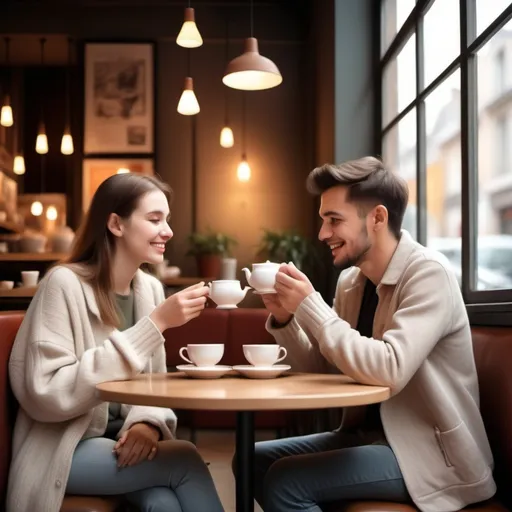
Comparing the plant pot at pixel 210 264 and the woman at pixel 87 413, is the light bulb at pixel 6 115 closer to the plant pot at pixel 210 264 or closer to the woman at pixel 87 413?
the plant pot at pixel 210 264

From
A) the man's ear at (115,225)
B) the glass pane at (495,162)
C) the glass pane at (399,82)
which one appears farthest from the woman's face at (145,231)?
the glass pane at (399,82)

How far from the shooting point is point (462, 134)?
3.03 m

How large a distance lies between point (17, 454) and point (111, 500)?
29cm

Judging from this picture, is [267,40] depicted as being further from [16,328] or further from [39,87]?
[16,328]

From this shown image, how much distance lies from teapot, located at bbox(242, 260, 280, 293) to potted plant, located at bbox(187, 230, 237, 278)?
480 cm

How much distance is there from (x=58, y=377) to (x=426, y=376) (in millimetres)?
962

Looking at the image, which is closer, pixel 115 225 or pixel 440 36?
pixel 115 225

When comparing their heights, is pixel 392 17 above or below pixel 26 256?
above

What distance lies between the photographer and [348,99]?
5.04 metres

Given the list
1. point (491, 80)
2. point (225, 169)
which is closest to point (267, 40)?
point (225, 169)

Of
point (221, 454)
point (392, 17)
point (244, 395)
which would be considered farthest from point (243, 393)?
point (392, 17)

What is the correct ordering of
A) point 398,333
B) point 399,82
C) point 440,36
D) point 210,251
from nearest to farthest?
point 398,333
point 440,36
point 399,82
point 210,251

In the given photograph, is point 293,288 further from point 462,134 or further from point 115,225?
point 462,134

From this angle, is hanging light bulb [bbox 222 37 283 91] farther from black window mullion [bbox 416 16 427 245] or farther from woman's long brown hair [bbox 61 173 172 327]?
woman's long brown hair [bbox 61 173 172 327]
